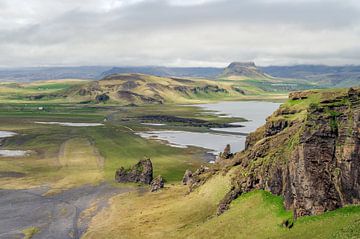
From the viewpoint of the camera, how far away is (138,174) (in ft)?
450

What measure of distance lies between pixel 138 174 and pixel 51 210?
3224 cm

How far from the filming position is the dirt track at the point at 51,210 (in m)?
95.9

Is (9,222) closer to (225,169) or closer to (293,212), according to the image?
(225,169)

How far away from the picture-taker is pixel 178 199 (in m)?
107

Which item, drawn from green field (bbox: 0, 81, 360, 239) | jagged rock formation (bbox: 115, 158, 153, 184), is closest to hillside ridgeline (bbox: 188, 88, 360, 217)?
green field (bbox: 0, 81, 360, 239)

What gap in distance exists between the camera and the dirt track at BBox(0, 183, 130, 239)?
9594 centimetres

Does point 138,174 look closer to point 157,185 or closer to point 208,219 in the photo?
point 157,185

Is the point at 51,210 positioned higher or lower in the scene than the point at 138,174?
lower

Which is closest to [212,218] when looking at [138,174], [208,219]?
[208,219]

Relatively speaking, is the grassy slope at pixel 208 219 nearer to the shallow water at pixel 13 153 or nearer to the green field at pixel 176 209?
the green field at pixel 176 209

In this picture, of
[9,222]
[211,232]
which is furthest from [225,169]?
[9,222]

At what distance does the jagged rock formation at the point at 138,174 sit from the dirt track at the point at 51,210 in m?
5.74

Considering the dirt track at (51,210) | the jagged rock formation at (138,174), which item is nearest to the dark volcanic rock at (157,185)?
the dirt track at (51,210)

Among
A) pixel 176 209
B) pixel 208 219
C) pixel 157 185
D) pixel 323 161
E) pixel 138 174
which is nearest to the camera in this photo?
pixel 323 161
